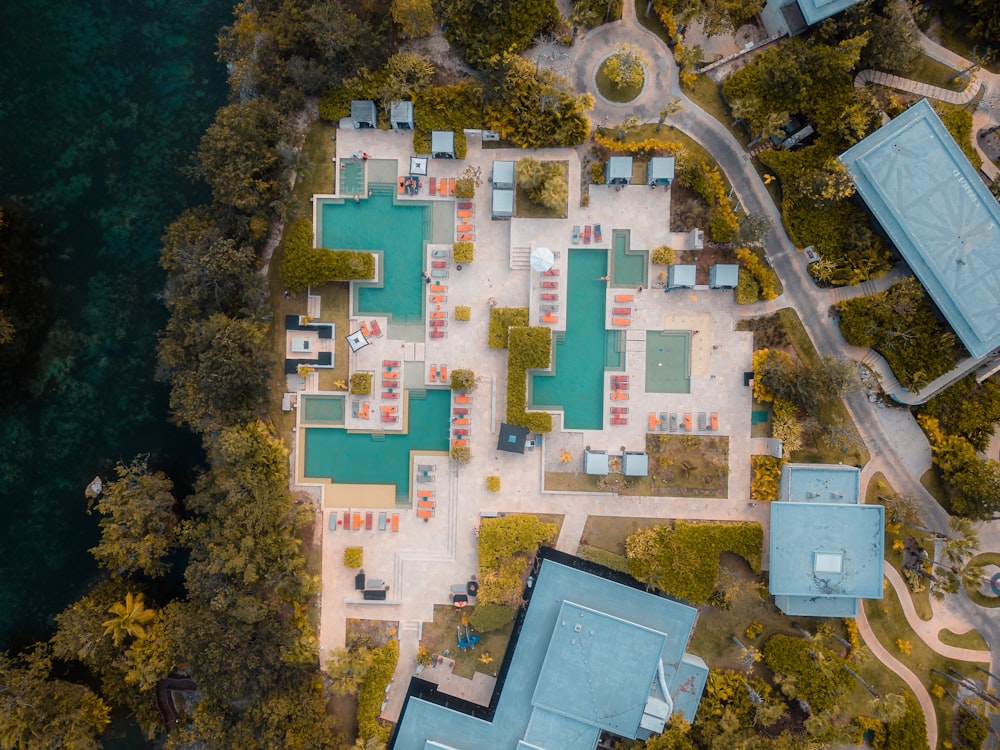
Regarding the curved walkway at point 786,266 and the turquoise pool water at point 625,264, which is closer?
the curved walkway at point 786,266

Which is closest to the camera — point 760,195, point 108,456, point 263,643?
point 263,643

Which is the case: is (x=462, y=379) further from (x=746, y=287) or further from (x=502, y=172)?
(x=746, y=287)

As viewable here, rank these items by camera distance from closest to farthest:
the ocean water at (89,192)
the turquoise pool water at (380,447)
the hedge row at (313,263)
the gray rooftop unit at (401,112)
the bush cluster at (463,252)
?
the hedge row at (313,263) < the gray rooftop unit at (401,112) < the bush cluster at (463,252) < the turquoise pool water at (380,447) < the ocean water at (89,192)

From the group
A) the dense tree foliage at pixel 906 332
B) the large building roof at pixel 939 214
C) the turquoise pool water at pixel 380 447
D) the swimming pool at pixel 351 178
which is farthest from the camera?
the turquoise pool water at pixel 380 447

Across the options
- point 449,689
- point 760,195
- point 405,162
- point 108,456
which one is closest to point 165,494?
point 108,456

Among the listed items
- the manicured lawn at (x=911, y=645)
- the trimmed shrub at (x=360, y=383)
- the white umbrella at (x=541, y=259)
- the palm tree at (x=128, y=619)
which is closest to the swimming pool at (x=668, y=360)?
the white umbrella at (x=541, y=259)

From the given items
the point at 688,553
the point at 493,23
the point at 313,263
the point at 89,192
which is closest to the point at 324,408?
the point at 313,263

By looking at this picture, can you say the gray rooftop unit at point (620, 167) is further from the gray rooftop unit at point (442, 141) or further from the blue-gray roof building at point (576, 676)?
the blue-gray roof building at point (576, 676)

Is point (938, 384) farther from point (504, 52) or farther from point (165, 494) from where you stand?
point (165, 494)
